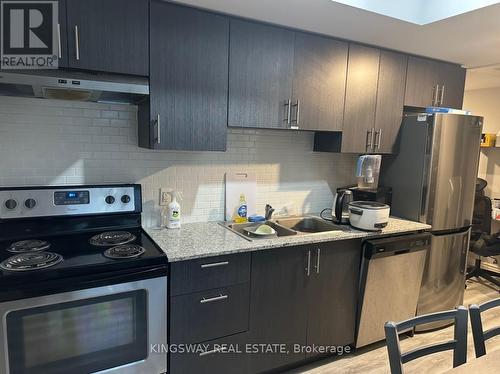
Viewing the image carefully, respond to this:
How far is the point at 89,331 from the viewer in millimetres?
1527

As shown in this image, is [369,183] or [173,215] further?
[369,183]

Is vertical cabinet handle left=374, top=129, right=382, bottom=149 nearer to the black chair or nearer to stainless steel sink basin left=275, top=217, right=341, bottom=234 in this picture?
stainless steel sink basin left=275, top=217, right=341, bottom=234

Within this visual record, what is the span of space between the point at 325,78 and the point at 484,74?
86.4 inches

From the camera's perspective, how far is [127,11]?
1691 mm

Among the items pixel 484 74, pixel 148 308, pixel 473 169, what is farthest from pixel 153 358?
pixel 484 74

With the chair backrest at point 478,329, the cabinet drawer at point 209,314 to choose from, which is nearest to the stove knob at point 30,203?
the cabinet drawer at point 209,314


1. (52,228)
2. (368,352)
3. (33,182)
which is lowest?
(368,352)

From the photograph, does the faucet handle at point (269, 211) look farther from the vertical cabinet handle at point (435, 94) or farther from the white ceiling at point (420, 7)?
the vertical cabinet handle at point (435, 94)

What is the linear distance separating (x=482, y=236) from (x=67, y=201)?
13.1ft

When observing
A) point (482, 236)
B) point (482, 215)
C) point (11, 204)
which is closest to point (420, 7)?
point (482, 215)

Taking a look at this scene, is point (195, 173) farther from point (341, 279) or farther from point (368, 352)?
point (368, 352)

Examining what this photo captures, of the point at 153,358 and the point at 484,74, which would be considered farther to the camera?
the point at 484,74

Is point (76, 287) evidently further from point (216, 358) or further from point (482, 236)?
point (482, 236)

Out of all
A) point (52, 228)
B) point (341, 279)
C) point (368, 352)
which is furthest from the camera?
point (368, 352)
